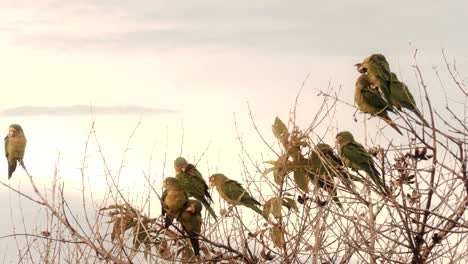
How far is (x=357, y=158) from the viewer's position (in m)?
6.24

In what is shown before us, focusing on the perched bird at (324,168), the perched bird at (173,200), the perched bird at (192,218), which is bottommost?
the perched bird at (192,218)

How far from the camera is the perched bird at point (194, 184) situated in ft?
19.0

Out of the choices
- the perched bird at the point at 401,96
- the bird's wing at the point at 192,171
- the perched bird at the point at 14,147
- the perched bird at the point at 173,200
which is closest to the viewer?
the perched bird at the point at 173,200

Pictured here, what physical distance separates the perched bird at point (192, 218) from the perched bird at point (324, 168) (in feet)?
3.06

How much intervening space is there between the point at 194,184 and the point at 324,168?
105 centimetres

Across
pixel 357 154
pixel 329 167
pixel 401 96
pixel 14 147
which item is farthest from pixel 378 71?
pixel 14 147

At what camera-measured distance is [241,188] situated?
625cm

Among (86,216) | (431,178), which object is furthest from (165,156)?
(431,178)

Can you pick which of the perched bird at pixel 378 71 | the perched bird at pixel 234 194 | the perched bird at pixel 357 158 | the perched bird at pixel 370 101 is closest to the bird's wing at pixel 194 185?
the perched bird at pixel 234 194

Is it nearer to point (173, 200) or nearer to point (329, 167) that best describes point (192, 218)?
point (173, 200)

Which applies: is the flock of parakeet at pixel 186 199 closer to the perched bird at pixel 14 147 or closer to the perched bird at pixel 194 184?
the perched bird at pixel 194 184

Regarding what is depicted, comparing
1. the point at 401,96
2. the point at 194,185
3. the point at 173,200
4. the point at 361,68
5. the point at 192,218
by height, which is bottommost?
the point at 192,218

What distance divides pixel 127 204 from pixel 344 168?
1.76m

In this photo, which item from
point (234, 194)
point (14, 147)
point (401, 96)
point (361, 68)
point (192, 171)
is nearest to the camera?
point (192, 171)
